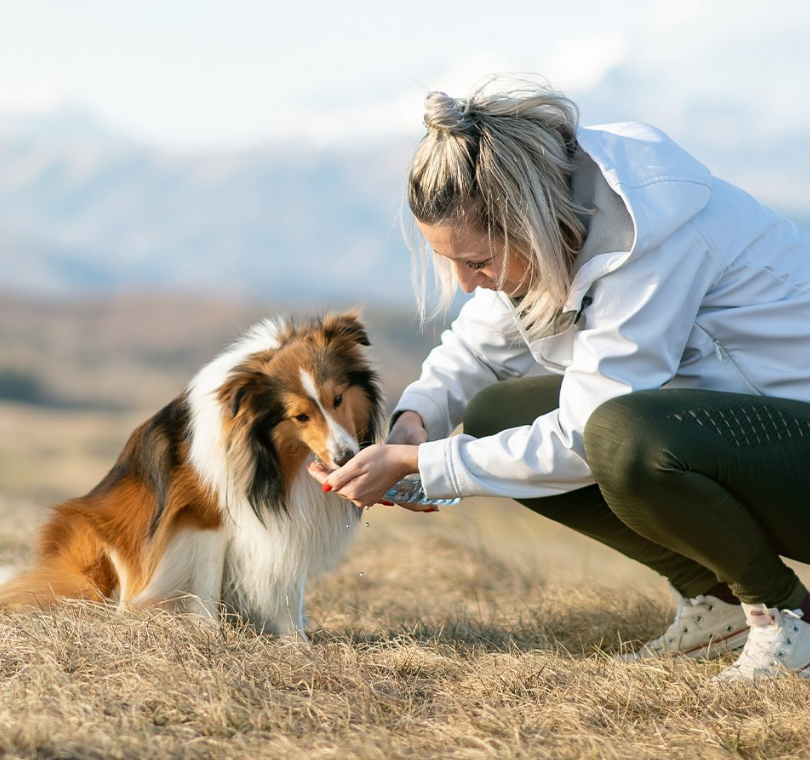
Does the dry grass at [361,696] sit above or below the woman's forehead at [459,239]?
below

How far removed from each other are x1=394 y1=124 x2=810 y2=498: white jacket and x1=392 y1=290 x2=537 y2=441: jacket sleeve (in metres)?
0.56

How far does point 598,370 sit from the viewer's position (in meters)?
3.19

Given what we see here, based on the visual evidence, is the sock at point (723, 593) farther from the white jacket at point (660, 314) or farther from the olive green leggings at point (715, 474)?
the white jacket at point (660, 314)

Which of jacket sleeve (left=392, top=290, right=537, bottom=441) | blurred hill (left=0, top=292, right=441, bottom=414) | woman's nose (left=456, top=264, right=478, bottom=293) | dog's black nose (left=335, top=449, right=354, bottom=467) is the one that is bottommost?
blurred hill (left=0, top=292, right=441, bottom=414)

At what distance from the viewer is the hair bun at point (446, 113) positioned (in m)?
3.17

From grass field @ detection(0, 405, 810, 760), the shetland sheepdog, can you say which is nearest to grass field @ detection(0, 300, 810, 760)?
grass field @ detection(0, 405, 810, 760)

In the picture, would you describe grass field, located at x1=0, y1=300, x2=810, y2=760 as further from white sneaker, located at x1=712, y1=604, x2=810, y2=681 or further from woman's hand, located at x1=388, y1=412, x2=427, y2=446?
woman's hand, located at x1=388, y1=412, x2=427, y2=446

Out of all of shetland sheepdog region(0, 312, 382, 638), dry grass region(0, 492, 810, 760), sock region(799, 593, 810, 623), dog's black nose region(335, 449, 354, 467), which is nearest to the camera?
dry grass region(0, 492, 810, 760)

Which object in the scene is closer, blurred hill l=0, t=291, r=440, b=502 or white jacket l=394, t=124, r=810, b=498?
white jacket l=394, t=124, r=810, b=498

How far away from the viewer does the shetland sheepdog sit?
394cm

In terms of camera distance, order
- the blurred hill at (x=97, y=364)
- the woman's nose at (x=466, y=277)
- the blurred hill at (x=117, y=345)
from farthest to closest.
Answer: the blurred hill at (x=117, y=345) < the blurred hill at (x=97, y=364) < the woman's nose at (x=466, y=277)

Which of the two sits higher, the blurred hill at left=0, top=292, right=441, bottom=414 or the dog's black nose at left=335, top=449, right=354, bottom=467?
the dog's black nose at left=335, top=449, right=354, bottom=467

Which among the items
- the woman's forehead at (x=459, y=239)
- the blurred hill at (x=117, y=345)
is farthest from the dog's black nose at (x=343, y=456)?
the blurred hill at (x=117, y=345)

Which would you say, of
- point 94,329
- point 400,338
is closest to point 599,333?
point 400,338
